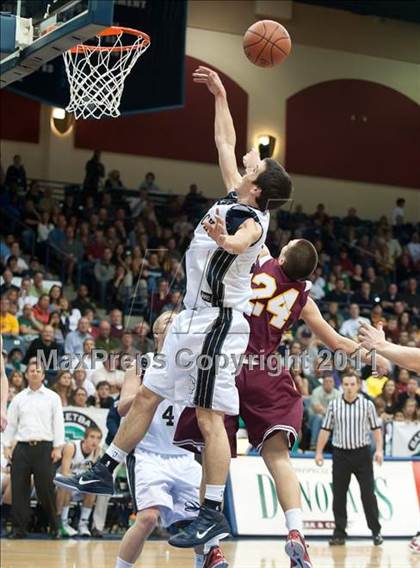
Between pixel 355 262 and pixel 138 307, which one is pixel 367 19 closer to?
pixel 355 262

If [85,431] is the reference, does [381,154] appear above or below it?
above

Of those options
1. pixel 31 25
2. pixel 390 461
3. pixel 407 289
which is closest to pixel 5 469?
pixel 390 461

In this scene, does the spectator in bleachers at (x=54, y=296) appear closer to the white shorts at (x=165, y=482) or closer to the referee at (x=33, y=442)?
the referee at (x=33, y=442)

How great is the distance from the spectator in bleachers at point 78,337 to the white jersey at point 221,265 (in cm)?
1010

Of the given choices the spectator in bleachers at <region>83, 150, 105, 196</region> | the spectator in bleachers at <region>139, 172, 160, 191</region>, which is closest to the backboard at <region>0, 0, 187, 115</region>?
the spectator in bleachers at <region>83, 150, 105, 196</region>

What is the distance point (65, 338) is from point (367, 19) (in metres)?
15.4

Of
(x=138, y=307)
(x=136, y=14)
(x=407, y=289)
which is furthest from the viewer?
(x=407, y=289)

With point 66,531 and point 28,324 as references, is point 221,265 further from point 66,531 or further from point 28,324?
point 28,324

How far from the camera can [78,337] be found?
55.4ft

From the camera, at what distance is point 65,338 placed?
17.0 meters

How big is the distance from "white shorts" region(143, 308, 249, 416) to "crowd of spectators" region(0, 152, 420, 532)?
6.10 metres

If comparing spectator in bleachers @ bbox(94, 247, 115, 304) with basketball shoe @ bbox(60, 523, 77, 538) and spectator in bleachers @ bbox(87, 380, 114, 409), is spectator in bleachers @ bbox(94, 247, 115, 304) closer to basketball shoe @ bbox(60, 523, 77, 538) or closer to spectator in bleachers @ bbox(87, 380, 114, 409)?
spectator in bleachers @ bbox(87, 380, 114, 409)

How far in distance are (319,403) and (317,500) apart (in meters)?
1.86

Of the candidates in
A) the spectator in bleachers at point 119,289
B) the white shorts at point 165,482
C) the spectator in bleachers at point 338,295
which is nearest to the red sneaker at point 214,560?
the white shorts at point 165,482
